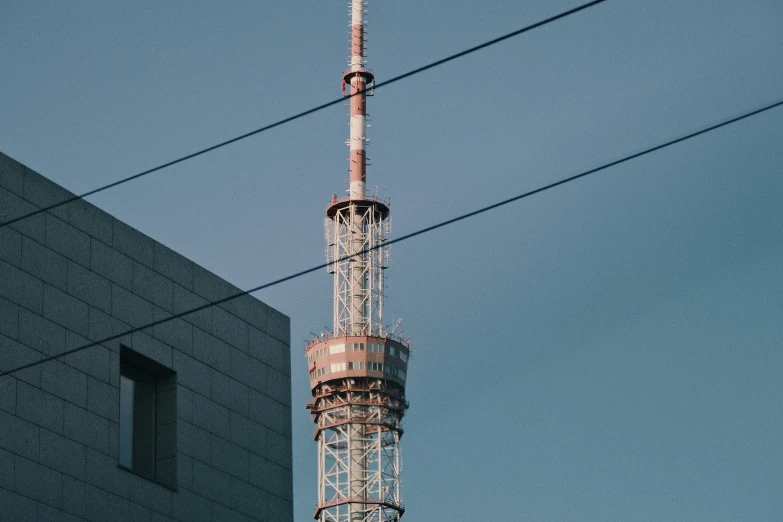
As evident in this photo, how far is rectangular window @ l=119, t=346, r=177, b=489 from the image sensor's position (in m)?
35.8

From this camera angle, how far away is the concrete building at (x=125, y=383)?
3281cm

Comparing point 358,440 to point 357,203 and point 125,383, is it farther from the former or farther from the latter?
point 125,383

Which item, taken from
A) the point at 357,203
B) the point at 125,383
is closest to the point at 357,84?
the point at 357,203

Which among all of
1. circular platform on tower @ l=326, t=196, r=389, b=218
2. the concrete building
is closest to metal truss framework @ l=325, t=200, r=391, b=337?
circular platform on tower @ l=326, t=196, r=389, b=218

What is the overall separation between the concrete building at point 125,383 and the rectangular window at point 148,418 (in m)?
0.03

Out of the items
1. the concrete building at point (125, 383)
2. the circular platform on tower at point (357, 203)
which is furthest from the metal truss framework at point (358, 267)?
the concrete building at point (125, 383)

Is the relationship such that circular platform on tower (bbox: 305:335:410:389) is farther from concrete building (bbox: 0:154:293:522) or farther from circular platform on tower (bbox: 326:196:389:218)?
concrete building (bbox: 0:154:293:522)

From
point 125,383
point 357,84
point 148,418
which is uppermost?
point 357,84

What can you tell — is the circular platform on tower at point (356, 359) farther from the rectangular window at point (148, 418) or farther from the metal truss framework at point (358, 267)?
the rectangular window at point (148, 418)

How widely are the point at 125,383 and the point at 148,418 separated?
0.92 m

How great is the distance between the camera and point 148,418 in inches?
1430

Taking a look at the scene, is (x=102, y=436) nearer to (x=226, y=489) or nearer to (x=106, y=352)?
(x=106, y=352)

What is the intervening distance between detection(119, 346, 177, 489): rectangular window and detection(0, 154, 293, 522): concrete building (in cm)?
3

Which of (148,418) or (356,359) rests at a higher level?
(356,359)
